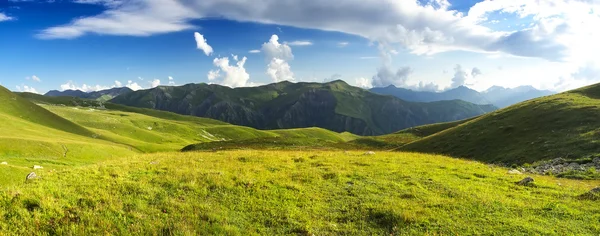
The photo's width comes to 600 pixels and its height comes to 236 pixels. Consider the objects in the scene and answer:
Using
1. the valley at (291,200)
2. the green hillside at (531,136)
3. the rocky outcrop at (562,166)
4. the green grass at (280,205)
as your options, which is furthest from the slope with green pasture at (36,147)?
the green hillside at (531,136)

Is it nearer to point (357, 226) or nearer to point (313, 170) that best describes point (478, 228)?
point (357, 226)

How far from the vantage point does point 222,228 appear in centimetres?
1133

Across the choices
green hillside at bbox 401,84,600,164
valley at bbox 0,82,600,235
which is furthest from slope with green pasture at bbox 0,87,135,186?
green hillside at bbox 401,84,600,164

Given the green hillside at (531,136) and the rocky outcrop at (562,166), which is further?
the green hillside at (531,136)

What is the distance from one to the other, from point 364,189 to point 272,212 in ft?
20.4

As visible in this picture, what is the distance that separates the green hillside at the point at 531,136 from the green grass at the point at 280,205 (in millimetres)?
20163

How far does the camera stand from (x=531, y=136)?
44250 mm

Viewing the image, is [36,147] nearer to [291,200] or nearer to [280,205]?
[291,200]

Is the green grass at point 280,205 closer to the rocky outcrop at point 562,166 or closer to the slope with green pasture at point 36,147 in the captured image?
the rocky outcrop at point 562,166

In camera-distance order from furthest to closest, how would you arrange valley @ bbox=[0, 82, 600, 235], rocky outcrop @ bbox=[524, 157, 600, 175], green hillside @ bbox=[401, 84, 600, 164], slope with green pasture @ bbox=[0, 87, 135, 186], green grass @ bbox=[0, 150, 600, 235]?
slope with green pasture @ bbox=[0, 87, 135, 186] < green hillside @ bbox=[401, 84, 600, 164] < rocky outcrop @ bbox=[524, 157, 600, 175] < valley @ bbox=[0, 82, 600, 235] < green grass @ bbox=[0, 150, 600, 235]

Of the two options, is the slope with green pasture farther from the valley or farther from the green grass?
the green grass

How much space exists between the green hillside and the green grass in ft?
66.2

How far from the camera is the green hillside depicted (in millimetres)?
34812

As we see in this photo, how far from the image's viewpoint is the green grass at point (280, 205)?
11.6 metres
